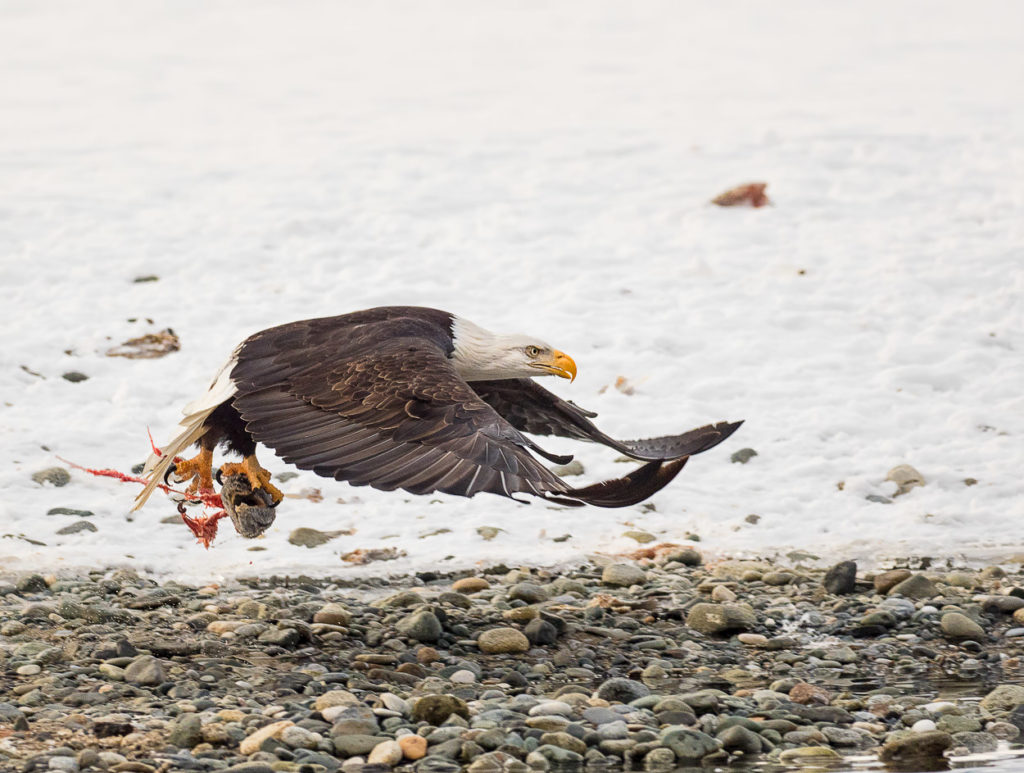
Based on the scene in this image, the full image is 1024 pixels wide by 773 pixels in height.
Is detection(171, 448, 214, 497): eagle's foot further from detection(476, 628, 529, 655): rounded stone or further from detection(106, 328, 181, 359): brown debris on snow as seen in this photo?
detection(106, 328, 181, 359): brown debris on snow

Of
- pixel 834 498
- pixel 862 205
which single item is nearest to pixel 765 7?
pixel 862 205

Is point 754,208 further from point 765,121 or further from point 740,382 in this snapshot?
point 740,382

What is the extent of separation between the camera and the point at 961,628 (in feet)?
19.5

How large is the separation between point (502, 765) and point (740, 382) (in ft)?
17.1

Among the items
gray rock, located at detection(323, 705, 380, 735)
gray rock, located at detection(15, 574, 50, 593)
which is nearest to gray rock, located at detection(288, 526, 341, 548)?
gray rock, located at detection(15, 574, 50, 593)

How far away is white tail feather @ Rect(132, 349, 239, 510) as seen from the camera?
5.79 m

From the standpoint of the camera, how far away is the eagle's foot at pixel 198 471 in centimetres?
616

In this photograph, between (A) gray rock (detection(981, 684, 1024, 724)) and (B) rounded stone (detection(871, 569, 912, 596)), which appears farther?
(B) rounded stone (detection(871, 569, 912, 596))

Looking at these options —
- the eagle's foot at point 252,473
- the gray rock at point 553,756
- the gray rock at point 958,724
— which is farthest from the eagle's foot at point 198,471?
the gray rock at point 958,724

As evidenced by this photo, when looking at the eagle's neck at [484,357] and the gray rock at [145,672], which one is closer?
the gray rock at [145,672]

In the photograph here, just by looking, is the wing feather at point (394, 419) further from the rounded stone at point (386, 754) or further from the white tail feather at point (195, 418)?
Result: the rounded stone at point (386, 754)

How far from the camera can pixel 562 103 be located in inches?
629

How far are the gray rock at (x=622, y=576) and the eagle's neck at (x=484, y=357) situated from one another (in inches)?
46.7

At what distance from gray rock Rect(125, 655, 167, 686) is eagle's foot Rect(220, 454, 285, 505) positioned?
1.07m
